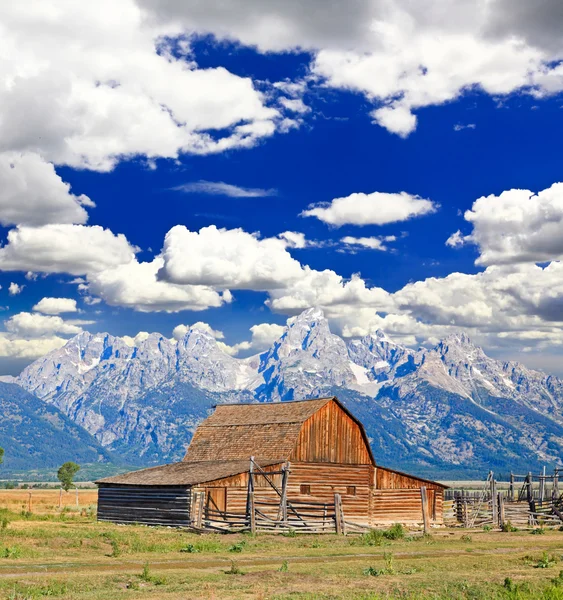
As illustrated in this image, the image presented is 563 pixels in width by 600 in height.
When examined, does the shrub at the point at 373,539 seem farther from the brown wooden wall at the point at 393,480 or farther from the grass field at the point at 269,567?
the brown wooden wall at the point at 393,480

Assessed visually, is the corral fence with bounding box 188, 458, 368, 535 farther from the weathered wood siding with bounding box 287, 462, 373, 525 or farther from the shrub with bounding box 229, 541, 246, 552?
the shrub with bounding box 229, 541, 246, 552

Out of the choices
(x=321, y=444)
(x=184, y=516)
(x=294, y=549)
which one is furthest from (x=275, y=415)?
(x=294, y=549)

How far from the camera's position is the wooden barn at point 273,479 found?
51.8 meters

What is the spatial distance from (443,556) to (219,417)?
35.2 meters

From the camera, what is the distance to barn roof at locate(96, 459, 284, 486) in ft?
172

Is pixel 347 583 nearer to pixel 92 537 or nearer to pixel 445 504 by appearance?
pixel 92 537

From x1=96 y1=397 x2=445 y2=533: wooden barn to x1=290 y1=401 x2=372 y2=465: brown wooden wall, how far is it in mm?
73

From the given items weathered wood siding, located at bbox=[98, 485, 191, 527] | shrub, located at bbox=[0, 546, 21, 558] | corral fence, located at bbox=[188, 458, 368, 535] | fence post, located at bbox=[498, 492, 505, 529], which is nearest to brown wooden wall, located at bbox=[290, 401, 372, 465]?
corral fence, located at bbox=[188, 458, 368, 535]

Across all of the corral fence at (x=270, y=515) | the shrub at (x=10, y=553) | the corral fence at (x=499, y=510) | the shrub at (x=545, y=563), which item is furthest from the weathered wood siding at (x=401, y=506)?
the shrub at (x=10, y=553)

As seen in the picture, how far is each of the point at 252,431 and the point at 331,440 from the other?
20.1 ft

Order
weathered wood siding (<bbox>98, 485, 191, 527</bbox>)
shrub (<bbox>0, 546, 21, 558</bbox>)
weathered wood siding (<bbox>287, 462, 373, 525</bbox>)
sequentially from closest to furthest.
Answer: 1. shrub (<bbox>0, 546, 21, 558</bbox>)
2. weathered wood siding (<bbox>98, 485, 191, 527</bbox>)
3. weathered wood siding (<bbox>287, 462, 373, 525</bbox>)

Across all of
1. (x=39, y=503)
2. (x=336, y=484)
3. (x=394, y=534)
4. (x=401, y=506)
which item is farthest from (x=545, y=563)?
(x=39, y=503)

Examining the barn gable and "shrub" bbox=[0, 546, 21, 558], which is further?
the barn gable

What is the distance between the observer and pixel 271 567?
2855cm
